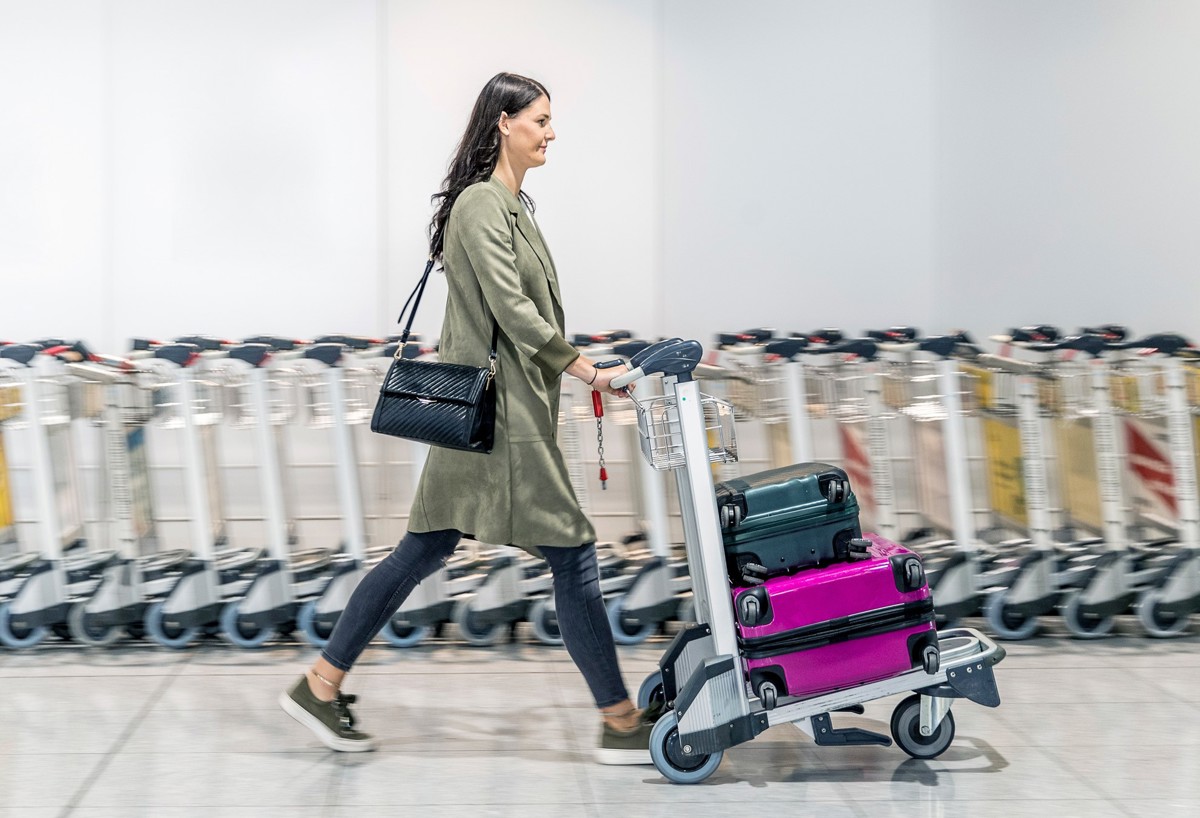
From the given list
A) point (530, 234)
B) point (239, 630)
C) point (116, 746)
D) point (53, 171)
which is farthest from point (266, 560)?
point (53, 171)

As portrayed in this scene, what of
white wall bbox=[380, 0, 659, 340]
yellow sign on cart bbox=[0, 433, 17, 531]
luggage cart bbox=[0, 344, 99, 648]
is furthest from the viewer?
white wall bbox=[380, 0, 659, 340]

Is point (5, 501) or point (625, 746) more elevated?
point (5, 501)

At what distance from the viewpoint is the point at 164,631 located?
3.96 meters

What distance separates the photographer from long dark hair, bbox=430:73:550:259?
2885 mm

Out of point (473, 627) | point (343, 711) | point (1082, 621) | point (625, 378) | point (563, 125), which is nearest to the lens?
point (625, 378)

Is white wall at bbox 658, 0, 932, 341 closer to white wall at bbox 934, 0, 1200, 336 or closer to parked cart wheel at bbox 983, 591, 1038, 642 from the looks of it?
white wall at bbox 934, 0, 1200, 336

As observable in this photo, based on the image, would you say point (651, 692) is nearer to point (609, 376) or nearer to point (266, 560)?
point (609, 376)

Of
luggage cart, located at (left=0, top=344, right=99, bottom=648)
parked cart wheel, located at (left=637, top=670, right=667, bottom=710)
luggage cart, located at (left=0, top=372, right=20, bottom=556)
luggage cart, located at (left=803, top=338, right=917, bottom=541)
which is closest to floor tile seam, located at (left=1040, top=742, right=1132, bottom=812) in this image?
parked cart wheel, located at (left=637, top=670, right=667, bottom=710)

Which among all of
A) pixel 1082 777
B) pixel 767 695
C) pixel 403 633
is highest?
pixel 767 695

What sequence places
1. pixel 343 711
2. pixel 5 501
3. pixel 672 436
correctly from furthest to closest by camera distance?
1. pixel 5 501
2. pixel 343 711
3. pixel 672 436

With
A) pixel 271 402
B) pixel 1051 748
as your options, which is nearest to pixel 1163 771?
pixel 1051 748

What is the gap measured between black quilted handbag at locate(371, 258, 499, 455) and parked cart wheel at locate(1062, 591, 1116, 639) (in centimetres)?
222

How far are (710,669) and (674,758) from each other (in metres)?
0.23

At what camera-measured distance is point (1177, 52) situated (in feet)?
20.6
